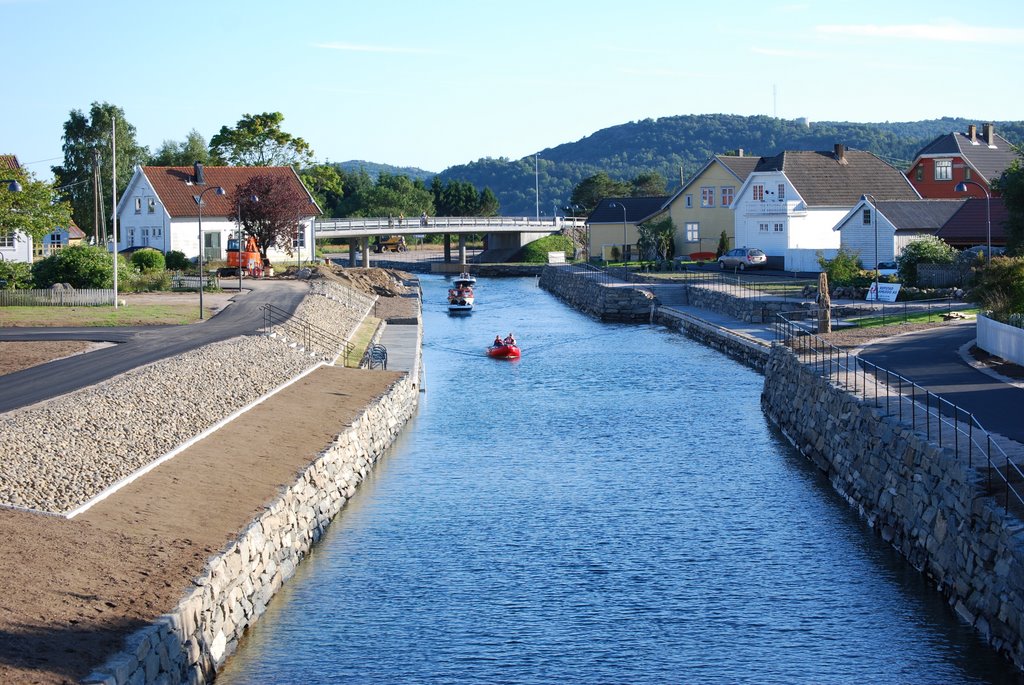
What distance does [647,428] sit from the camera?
4094cm

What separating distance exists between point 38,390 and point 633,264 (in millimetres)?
80458

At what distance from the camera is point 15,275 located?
63938 millimetres

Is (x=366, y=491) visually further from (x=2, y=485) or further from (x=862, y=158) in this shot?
(x=862, y=158)

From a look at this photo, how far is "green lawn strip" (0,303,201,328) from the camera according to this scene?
53.7m

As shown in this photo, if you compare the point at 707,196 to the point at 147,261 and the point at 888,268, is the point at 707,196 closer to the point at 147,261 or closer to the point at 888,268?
the point at 888,268

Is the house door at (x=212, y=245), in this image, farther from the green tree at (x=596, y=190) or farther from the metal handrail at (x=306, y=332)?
the green tree at (x=596, y=190)

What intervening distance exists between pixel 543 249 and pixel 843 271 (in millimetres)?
75412

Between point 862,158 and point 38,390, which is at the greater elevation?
point 862,158

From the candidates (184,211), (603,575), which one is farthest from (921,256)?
(184,211)

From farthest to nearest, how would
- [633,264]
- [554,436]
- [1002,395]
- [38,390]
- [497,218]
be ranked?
[497,218] → [633,264] → [554,436] → [38,390] → [1002,395]

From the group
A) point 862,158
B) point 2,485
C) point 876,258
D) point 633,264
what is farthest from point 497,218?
point 2,485

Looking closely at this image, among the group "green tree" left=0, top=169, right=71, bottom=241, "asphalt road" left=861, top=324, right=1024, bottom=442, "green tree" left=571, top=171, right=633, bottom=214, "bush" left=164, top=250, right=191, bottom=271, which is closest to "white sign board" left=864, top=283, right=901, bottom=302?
"asphalt road" left=861, top=324, right=1024, bottom=442

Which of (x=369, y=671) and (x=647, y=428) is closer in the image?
(x=369, y=671)

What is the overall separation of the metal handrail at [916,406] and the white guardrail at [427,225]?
228 feet
